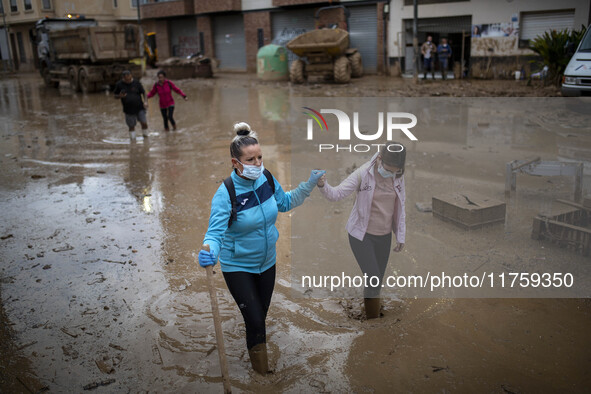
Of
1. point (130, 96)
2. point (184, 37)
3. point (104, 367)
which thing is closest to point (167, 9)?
point (184, 37)

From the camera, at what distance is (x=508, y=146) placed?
9.41 meters

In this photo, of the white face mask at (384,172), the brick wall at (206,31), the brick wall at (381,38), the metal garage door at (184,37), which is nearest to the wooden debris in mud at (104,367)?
the white face mask at (384,172)

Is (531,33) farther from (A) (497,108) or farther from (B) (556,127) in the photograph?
(B) (556,127)

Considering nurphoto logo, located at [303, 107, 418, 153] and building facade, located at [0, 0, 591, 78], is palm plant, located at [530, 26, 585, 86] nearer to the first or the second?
building facade, located at [0, 0, 591, 78]

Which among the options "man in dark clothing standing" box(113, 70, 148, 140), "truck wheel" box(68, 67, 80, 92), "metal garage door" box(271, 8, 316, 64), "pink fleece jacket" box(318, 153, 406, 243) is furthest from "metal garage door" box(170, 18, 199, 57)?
"pink fleece jacket" box(318, 153, 406, 243)

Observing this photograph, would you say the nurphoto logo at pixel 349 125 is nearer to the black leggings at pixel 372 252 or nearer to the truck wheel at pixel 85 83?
the black leggings at pixel 372 252

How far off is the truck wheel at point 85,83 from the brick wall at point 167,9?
1317 cm

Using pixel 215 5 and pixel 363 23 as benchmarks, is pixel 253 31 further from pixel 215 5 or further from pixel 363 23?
pixel 363 23

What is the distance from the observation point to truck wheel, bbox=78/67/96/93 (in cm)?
2063

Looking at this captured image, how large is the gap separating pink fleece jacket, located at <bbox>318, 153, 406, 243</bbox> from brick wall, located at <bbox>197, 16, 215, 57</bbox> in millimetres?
30500

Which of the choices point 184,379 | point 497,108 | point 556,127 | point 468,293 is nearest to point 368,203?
point 468,293

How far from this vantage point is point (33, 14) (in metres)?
38.1

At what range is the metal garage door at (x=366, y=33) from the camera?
981 inches

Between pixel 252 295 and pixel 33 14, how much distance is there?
42.1 meters
